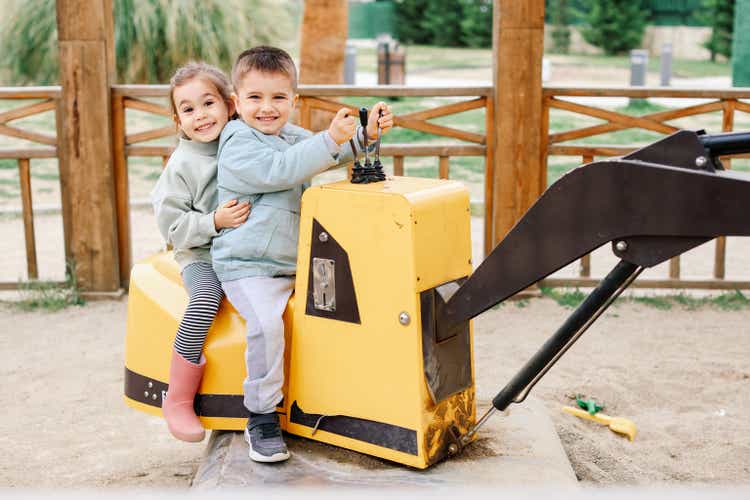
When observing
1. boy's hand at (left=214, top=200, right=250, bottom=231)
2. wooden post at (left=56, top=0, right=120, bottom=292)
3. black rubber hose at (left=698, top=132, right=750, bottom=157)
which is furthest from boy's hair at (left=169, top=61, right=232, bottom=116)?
wooden post at (left=56, top=0, right=120, bottom=292)

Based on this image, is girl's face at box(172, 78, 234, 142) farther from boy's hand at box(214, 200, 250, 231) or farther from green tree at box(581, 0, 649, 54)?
green tree at box(581, 0, 649, 54)

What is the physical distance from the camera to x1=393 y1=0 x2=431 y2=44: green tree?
85.0 ft

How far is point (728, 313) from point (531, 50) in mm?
1915

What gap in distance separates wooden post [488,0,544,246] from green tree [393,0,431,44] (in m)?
21.3

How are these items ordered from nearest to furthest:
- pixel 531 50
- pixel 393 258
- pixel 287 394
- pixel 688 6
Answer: pixel 393 258 < pixel 287 394 < pixel 531 50 < pixel 688 6

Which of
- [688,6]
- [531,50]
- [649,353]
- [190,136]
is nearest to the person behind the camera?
[190,136]

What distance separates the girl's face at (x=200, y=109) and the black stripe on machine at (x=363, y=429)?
87cm

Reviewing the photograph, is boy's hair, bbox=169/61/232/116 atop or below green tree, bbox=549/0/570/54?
below

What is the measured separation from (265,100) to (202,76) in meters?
0.32

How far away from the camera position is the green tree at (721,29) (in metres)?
22.1

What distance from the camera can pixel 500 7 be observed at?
5.18 meters

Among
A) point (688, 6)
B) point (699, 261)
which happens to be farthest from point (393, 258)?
point (688, 6)

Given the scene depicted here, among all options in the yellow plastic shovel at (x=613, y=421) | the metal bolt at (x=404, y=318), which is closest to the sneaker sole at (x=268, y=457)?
the metal bolt at (x=404, y=318)

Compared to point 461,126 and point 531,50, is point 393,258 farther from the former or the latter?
point 461,126
